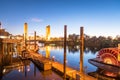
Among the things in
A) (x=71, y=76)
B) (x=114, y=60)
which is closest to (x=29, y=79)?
(x=71, y=76)

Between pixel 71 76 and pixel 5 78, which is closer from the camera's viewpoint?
pixel 71 76

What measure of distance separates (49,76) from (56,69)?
2.56m

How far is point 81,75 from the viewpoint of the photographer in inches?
930

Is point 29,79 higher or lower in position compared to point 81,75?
lower

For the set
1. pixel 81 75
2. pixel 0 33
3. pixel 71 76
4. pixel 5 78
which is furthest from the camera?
pixel 0 33

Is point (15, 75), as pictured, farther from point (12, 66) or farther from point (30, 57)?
point (30, 57)

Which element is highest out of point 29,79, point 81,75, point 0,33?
point 0,33

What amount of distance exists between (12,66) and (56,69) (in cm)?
1223

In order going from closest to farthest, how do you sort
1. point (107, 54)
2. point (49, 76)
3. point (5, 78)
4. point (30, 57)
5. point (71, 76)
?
point (71, 76) → point (5, 78) → point (49, 76) → point (107, 54) → point (30, 57)

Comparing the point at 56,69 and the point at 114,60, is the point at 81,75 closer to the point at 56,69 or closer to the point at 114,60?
the point at 56,69

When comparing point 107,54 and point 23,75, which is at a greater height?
point 107,54

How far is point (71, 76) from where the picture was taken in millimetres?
27234

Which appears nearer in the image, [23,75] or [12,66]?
[23,75]

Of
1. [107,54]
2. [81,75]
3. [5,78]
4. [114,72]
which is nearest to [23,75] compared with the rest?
[5,78]
